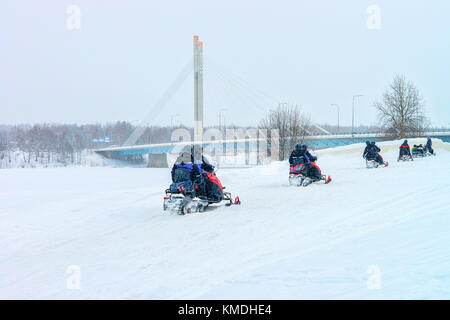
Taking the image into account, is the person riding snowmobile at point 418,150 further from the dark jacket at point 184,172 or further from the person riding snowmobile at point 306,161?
Result: the dark jacket at point 184,172

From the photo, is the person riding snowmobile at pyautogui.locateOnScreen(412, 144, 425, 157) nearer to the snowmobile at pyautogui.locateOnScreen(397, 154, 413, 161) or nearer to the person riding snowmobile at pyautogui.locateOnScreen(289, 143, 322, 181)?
the snowmobile at pyautogui.locateOnScreen(397, 154, 413, 161)

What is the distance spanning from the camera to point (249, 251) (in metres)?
6.41

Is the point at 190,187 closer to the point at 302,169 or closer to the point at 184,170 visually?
the point at 184,170

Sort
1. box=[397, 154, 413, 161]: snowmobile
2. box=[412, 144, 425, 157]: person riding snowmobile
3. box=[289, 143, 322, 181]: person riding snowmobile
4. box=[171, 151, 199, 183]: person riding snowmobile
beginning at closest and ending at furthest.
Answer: box=[171, 151, 199, 183]: person riding snowmobile < box=[289, 143, 322, 181]: person riding snowmobile < box=[397, 154, 413, 161]: snowmobile < box=[412, 144, 425, 157]: person riding snowmobile

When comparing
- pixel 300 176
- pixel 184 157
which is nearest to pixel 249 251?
pixel 184 157

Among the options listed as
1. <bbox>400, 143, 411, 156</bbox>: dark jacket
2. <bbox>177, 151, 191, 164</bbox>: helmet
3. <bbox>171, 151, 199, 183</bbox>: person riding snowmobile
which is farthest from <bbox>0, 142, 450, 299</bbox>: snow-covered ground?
<bbox>400, 143, 411, 156</bbox>: dark jacket

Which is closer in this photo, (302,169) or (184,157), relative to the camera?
(184,157)

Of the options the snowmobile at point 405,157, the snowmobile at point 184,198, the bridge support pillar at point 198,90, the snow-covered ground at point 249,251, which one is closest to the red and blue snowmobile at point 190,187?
the snowmobile at point 184,198

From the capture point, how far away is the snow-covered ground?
4.68m

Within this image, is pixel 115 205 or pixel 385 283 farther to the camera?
pixel 115 205

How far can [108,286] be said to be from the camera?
534 cm

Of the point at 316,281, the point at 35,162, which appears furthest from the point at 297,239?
the point at 35,162
